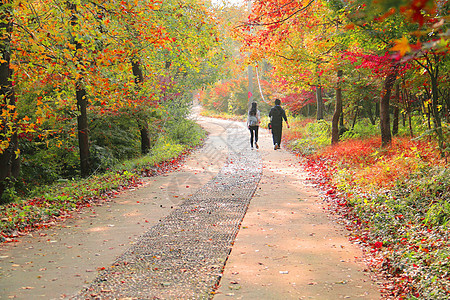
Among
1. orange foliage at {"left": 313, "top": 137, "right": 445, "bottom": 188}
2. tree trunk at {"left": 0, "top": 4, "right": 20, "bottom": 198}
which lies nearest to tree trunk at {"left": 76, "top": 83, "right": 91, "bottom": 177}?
tree trunk at {"left": 0, "top": 4, "right": 20, "bottom": 198}

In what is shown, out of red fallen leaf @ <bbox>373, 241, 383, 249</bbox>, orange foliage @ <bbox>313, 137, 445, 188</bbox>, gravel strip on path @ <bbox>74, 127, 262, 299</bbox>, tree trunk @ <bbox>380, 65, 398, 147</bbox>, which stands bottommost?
gravel strip on path @ <bbox>74, 127, 262, 299</bbox>

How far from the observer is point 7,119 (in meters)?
7.39

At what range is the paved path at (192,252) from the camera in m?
4.03

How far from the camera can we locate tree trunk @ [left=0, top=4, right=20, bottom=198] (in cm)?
754

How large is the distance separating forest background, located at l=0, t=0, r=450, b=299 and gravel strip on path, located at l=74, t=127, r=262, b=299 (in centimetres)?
189

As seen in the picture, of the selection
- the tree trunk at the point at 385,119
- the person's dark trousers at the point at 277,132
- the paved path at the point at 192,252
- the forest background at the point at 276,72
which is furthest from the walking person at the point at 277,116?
the paved path at the point at 192,252

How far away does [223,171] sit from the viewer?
11.9 metres

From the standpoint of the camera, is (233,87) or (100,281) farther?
(233,87)

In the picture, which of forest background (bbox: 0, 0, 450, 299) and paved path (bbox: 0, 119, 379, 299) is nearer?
paved path (bbox: 0, 119, 379, 299)

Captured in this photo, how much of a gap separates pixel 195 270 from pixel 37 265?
2030 millimetres

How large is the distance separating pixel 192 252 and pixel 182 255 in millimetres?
153

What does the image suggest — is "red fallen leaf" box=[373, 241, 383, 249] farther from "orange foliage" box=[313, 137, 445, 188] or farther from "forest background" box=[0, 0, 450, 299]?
"orange foliage" box=[313, 137, 445, 188]

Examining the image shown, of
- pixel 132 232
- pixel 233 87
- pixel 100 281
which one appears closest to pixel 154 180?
pixel 132 232

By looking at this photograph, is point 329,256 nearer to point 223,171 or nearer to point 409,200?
point 409,200
